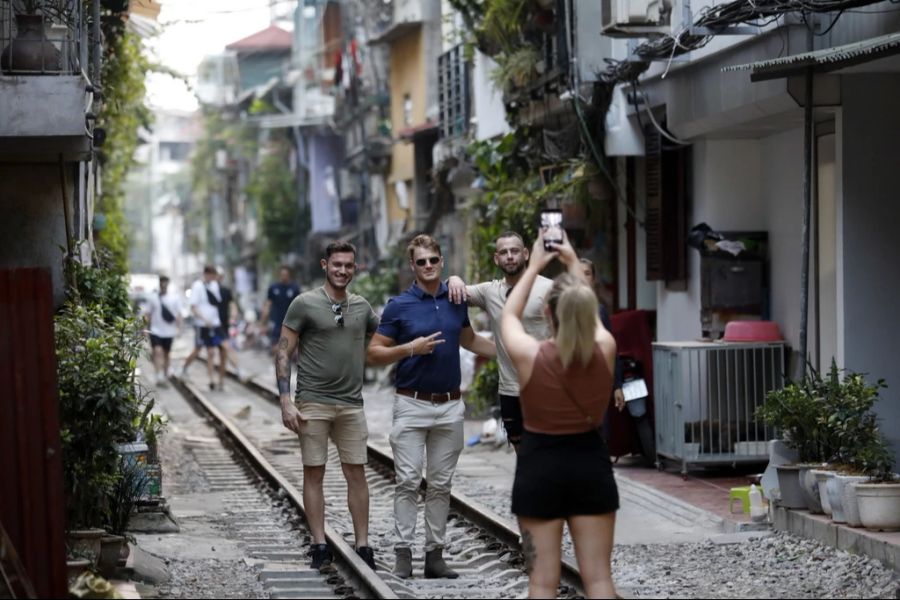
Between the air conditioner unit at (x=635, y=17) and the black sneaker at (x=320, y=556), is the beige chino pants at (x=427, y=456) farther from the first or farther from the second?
the air conditioner unit at (x=635, y=17)

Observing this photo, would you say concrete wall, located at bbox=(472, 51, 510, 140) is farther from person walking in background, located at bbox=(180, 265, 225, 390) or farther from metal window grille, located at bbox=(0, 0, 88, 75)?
metal window grille, located at bbox=(0, 0, 88, 75)

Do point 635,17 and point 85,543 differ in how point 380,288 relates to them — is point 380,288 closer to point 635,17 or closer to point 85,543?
point 635,17

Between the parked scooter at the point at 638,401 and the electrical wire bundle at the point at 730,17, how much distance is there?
10.0ft

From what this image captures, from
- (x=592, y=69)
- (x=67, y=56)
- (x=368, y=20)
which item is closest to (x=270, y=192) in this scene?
(x=368, y=20)

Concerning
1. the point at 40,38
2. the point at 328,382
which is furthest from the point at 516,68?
the point at 328,382

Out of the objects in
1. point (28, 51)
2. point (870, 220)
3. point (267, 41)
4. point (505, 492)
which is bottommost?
point (505, 492)

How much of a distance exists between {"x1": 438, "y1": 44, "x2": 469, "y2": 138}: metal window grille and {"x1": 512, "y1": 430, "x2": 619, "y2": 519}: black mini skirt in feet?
71.6

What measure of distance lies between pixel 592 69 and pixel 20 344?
11.4m

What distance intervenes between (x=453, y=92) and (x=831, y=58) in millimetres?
19489

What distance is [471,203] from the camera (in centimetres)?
2434

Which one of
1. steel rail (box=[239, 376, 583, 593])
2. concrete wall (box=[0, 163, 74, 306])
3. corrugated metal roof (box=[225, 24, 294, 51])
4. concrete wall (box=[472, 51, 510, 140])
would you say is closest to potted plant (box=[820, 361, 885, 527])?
steel rail (box=[239, 376, 583, 593])

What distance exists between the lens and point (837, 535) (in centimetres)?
1081

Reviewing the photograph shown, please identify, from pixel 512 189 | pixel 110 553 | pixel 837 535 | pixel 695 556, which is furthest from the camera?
pixel 512 189

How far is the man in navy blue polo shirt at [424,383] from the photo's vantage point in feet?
33.0
